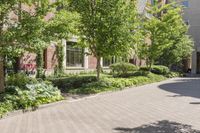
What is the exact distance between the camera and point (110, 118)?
34.9 ft

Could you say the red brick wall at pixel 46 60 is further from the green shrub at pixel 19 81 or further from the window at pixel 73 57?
the green shrub at pixel 19 81

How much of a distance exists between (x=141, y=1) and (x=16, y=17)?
96.1 feet

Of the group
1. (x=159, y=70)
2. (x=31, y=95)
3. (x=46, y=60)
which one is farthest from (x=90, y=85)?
(x=159, y=70)

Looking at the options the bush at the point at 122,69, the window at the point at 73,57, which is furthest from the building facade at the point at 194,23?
the window at the point at 73,57

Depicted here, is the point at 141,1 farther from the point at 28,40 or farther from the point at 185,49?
the point at 28,40

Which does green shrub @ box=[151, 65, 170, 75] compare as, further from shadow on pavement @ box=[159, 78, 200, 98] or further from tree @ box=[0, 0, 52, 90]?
tree @ box=[0, 0, 52, 90]

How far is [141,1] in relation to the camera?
41125 mm

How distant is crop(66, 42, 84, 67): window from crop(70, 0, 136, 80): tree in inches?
310

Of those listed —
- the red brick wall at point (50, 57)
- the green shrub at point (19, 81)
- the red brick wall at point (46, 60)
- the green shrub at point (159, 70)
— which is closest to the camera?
the green shrub at point (19, 81)

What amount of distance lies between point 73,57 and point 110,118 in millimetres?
18344

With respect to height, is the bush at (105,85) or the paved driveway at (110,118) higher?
the bush at (105,85)

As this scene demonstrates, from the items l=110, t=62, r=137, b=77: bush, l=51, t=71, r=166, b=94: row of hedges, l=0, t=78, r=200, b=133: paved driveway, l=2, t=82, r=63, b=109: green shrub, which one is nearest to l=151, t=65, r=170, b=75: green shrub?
l=110, t=62, r=137, b=77: bush

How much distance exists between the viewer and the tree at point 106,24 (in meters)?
19.1

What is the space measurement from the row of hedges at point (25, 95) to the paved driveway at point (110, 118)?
17.7 inches
